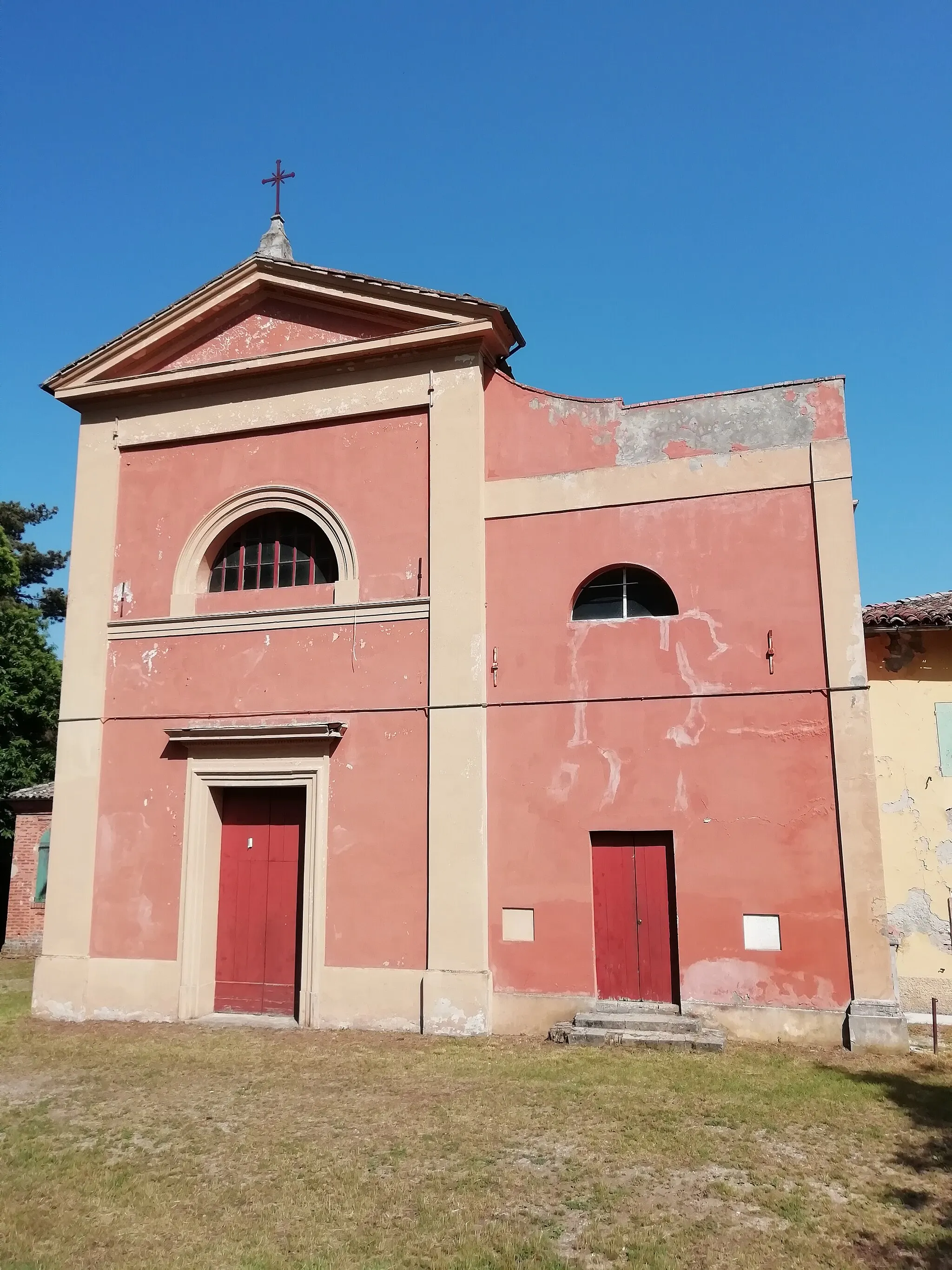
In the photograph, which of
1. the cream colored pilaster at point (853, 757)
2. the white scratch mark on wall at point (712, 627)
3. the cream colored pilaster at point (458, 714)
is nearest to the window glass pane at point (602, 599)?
the white scratch mark on wall at point (712, 627)

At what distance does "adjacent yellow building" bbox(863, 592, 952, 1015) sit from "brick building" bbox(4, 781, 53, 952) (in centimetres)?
1357

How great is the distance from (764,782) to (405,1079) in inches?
173

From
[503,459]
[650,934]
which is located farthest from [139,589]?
[650,934]

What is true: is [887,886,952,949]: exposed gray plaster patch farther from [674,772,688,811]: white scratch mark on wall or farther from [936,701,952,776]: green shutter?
[674,772,688,811]: white scratch mark on wall

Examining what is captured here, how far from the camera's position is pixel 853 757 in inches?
361

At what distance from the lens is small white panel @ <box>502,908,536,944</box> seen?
9.84m

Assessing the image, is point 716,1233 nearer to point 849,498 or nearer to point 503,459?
point 849,498

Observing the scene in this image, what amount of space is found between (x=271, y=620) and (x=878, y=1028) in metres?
7.57

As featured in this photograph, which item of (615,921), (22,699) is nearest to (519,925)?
(615,921)

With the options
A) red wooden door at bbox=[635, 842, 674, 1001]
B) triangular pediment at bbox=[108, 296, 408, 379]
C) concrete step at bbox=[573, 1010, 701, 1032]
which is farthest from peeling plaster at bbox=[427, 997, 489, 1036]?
triangular pediment at bbox=[108, 296, 408, 379]

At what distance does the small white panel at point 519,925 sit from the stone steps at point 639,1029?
0.90 metres

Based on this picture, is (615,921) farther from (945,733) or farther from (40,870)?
(40,870)

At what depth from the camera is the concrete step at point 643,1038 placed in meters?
8.56

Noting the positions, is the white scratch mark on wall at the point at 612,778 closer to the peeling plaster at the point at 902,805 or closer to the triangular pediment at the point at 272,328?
the peeling plaster at the point at 902,805
